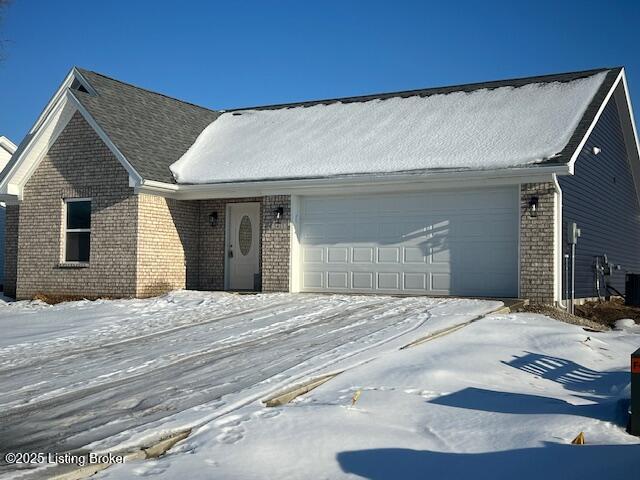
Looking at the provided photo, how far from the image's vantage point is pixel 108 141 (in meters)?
17.4

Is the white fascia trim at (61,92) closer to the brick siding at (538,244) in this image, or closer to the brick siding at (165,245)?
the brick siding at (165,245)

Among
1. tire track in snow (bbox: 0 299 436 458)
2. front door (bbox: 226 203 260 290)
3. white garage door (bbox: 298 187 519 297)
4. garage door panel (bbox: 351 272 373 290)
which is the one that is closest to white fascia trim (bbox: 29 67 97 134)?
front door (bbox: 226 203 260 290)

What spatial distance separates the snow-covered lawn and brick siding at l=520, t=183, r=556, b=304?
4.97 m

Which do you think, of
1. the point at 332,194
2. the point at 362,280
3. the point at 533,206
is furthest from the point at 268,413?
the point at 332,194

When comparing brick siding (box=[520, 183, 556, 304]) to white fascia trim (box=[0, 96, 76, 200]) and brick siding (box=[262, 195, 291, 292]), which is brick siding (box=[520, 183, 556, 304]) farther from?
white fascia trim (box=[0, 96, 76, 200])

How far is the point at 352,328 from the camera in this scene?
11.4 metres

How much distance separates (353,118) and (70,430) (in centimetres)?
1452

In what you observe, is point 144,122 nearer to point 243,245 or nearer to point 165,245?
point 165,245

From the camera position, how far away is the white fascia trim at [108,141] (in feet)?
55.3

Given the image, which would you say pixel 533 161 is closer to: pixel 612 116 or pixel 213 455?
pixel 612 116

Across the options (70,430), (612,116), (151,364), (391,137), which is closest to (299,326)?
(151,364)

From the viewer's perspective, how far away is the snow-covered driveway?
6508mm

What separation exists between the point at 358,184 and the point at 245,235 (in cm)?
400

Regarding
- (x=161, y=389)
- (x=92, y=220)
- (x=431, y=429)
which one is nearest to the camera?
(x=431, y=429)
